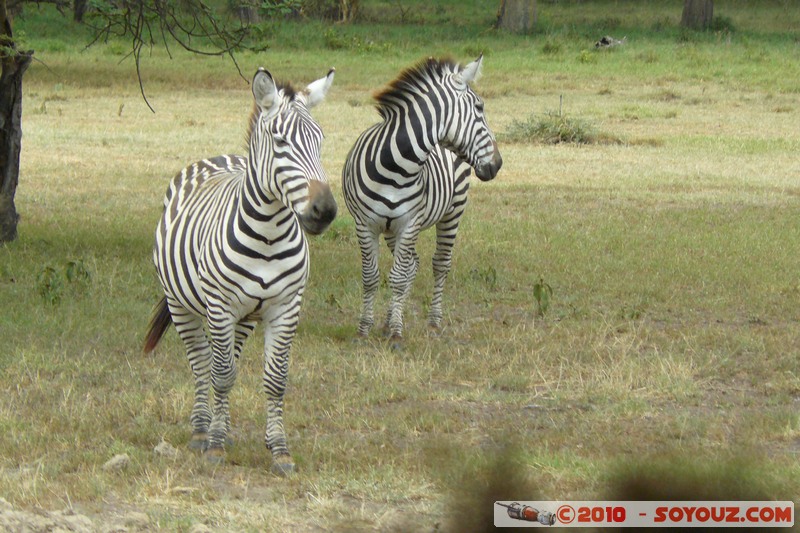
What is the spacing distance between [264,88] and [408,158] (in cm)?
289

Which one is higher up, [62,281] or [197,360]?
[197,360]

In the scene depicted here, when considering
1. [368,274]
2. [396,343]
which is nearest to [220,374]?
[396,343]

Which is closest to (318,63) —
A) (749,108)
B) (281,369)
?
(749,108)

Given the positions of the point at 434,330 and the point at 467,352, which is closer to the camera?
the point at 467,352

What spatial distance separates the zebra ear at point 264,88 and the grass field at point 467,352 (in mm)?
1760

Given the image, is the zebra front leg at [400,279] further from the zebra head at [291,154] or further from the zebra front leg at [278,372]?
the zebra head at [291,154]

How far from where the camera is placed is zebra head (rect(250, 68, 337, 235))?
4.70 metres

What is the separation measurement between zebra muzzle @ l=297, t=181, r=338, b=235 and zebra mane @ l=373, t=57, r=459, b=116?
3.35m

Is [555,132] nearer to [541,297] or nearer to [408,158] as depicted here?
[541,297]

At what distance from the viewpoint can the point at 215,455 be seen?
552cm

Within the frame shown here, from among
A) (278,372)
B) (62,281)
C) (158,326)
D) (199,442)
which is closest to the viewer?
(278,372)

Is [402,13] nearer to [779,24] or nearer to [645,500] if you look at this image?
[779,24]

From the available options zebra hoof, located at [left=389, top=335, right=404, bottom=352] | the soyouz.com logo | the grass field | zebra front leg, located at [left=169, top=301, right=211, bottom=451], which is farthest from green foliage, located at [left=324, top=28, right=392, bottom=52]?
the soyouz.com logo

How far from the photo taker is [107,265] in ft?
31.9
